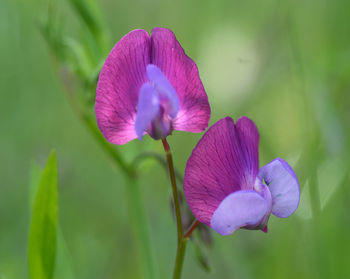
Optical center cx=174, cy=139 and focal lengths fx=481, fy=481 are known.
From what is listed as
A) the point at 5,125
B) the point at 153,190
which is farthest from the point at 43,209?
the point at 5,125

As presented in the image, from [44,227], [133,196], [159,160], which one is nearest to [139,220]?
[133,196]

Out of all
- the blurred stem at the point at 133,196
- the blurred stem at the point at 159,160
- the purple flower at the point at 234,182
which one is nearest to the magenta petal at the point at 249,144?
the purple flower at the point at 234,182

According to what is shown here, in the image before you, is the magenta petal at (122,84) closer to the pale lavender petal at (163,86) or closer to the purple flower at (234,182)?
the pale lavender petal at (163,86)

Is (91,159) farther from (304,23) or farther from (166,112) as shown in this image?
(166,112)

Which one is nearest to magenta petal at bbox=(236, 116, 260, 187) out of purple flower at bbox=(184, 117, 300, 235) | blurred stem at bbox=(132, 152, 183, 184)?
purple flower at bbox=(184, 117, 300, 235)

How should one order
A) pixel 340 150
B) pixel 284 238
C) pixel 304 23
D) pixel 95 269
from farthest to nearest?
pixel 304 23 < pixel 95 269 < pixel 284 238 < pixel 340 150

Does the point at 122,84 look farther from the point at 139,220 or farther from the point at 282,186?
the point at 139,220
